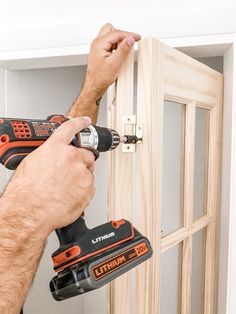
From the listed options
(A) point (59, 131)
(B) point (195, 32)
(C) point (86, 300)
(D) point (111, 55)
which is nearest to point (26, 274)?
(A) point (59, 131)

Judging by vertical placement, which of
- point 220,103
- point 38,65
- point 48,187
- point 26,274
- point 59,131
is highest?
point 38,65

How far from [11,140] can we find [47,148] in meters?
0.07

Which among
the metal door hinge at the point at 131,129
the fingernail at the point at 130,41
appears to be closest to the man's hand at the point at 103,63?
the fingernail at the point at 130,41

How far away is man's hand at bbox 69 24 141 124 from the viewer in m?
0.94

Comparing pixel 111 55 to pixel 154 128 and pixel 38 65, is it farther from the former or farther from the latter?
pixel 38 65

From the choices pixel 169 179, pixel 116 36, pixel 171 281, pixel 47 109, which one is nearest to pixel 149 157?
pixel 169 179

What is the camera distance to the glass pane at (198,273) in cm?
128

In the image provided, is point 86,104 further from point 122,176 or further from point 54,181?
point 54,181

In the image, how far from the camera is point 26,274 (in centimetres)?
71

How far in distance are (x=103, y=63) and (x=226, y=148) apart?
1.68 ft

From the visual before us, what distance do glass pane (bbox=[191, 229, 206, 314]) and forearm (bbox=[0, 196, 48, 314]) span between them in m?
0.71

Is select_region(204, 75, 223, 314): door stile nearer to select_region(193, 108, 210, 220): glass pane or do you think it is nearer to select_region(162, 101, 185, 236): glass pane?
select_region(193, 108, 210, 220): glass pane

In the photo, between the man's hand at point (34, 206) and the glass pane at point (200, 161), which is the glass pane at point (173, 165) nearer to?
the glass pane at point (200, 161)

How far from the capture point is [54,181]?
2.38ft
